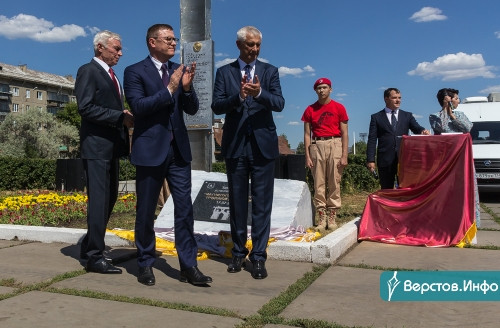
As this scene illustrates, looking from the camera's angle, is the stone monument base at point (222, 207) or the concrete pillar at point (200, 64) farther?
the concrete pillar at point (200, 64)

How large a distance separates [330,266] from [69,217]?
174 inches

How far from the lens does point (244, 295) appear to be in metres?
3.37

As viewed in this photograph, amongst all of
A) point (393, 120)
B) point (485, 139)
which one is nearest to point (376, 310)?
point (393, 120)

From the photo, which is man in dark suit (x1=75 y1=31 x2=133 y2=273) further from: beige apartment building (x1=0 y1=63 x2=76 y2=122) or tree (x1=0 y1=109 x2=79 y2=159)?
beige apartment building (x1=0 y1=63 x2=76 y2=122)

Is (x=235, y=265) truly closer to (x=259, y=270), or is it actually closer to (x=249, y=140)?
(x=259, y=270)

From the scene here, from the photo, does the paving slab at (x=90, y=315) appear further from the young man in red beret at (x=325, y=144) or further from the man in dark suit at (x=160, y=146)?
the young man in red beret at (x=325, y=144)

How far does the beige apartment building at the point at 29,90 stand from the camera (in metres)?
81.2

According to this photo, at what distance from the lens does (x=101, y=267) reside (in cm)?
396

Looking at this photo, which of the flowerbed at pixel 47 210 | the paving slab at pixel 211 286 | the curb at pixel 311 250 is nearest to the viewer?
the paving slab at pixel 211 286

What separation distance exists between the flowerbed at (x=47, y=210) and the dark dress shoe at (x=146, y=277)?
11.2ft

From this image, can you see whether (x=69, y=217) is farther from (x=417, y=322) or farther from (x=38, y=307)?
(x=417, y=322)

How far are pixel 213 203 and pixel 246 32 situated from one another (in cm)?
251

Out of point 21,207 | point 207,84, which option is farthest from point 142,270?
point 21,207

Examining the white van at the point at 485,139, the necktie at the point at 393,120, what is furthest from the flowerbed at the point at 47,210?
the white van at the point at 485,139
